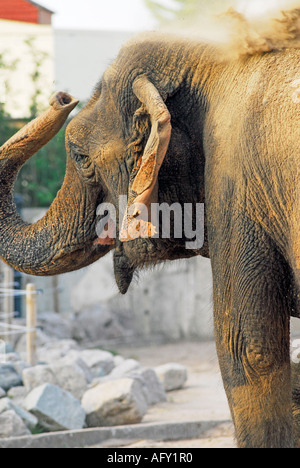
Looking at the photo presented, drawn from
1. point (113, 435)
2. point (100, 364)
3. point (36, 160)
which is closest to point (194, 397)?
point (100, 364)

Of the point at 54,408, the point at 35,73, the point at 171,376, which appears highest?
the point at 35,73

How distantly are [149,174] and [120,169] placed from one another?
44cm

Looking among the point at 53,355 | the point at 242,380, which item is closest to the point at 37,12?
the point at 53,355

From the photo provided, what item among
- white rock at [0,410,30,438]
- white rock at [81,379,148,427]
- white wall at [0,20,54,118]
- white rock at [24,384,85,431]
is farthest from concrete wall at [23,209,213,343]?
white rock at [0,410,30,438]

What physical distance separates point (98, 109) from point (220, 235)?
0.79 metres

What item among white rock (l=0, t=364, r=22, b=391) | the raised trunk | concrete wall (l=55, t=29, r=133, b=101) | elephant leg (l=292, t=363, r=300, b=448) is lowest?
white rock (l=0, t=364, r=22, b=391)

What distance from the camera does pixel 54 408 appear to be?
224 inches

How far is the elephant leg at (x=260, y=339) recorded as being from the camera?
212cm

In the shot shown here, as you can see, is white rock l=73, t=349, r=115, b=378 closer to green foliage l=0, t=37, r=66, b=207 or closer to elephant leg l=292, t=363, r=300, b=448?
green foliage l=0, t=37, r=66, b=207

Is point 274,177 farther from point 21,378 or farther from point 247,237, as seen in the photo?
point 21,378

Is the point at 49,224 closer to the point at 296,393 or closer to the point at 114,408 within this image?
the point at 296,393

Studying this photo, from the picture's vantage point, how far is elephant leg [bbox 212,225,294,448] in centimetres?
212

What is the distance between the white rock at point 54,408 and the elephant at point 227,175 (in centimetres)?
316

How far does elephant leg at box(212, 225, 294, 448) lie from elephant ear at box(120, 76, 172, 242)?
251mm
